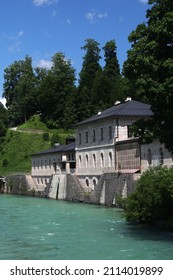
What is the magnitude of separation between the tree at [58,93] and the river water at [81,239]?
66.8 meters

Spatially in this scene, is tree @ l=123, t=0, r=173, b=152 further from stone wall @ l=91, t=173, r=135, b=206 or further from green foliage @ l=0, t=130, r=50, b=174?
green foliage @ l=0, t=130, r=50, b=174

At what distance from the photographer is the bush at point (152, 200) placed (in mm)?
25891

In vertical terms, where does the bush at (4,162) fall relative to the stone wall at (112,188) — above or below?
above

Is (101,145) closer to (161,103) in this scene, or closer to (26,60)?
(161,103)

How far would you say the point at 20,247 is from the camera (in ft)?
67.2

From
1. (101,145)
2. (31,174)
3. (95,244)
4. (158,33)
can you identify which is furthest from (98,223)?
(31,174)

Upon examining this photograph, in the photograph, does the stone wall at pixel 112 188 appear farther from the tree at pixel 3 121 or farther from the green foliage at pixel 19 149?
the tree at pixel 3 121

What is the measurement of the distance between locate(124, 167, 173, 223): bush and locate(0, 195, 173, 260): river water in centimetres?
83

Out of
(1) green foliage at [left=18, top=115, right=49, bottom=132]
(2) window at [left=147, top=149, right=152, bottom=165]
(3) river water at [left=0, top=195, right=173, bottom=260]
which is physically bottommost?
(3) river water at [left=0, top=195, right=173, bottom=260]

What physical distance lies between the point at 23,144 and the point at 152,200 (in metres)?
66.5

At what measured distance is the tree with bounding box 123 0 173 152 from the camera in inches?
774

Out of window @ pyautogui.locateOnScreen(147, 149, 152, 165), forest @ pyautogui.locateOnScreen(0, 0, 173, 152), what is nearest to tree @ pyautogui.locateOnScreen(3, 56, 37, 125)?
forest @ pyautogui.locateOnScreen(0, 0, 173, 152)

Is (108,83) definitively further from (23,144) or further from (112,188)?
(112,188)

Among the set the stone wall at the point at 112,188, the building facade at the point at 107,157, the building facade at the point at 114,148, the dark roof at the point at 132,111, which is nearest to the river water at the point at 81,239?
the stone wall at the point at 112,188
